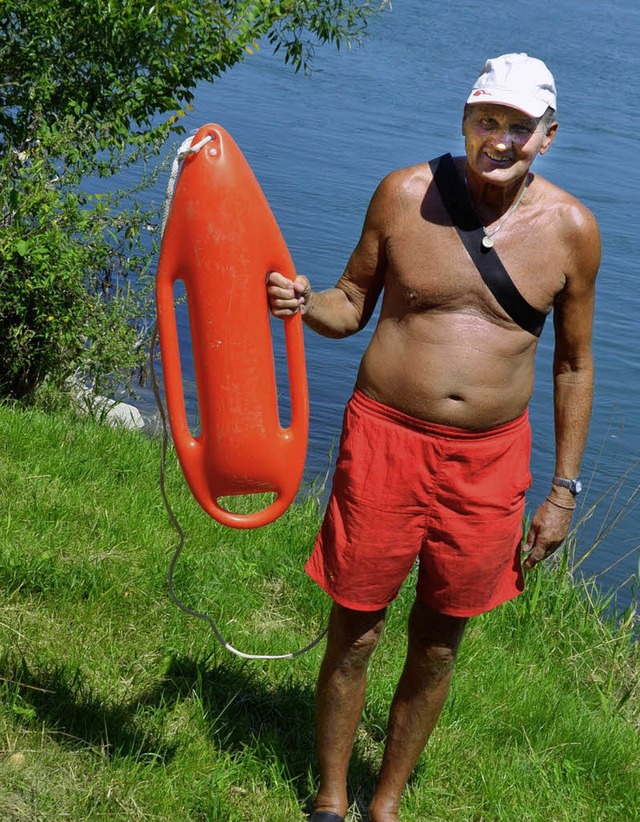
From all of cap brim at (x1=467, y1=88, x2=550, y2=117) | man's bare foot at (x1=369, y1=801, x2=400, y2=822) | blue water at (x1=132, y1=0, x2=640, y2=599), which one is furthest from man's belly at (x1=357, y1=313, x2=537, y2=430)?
blue water at (x1=132, y1=0, x2=640, y2=599)

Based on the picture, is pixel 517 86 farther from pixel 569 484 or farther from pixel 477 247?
pixel 569 484

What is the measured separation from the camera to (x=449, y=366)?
3.01m

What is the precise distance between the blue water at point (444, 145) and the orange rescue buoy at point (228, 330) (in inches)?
116

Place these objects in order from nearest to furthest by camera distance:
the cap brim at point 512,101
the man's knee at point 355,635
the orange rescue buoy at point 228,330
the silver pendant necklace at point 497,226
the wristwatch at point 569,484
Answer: the orange rescue buoy at point 228,330 < the cap brim at point 512,101 < the silver pendant necklace at point 497,226 < the man's knee at point 355,635 < the wristwatch at point 569,484

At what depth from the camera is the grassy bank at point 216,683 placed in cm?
323

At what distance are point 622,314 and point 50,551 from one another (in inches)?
285

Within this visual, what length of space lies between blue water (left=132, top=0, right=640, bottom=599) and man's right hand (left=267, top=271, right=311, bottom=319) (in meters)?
3.02

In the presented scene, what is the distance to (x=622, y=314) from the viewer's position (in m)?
10.2

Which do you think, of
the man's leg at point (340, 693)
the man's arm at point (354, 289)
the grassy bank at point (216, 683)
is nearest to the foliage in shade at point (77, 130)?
the grassy bank at point (216, 683)

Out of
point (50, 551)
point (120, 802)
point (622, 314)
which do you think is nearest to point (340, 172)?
point (622, 314)

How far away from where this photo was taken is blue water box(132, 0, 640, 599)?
26.1ft

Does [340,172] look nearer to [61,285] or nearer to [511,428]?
[61,285]

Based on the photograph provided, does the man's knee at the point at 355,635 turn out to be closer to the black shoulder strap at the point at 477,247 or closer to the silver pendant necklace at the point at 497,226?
the black shoulder strap at the point at 477,247

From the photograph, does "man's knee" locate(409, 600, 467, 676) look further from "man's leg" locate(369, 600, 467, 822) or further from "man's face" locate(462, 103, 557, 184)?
"man's face" locate(462, 103, 557, 184)
